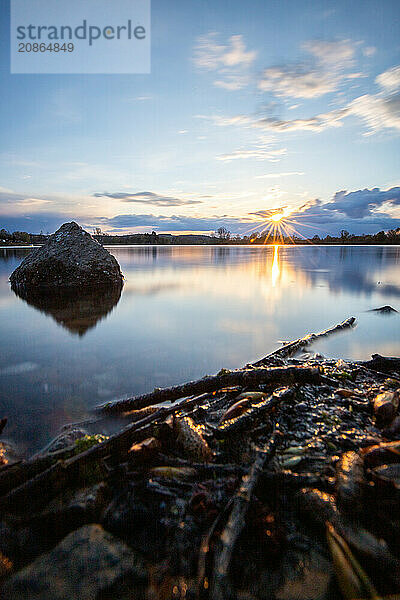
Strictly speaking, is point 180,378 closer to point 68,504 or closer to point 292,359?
point 292,359

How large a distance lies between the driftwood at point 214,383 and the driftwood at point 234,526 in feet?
3.90

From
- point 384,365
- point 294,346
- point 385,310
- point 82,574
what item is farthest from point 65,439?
point 385,310

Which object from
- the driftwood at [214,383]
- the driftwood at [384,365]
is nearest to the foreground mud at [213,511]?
the driftwood at [214,383]

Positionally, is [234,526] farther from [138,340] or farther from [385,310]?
A: [385,310]

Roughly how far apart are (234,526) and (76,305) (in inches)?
359

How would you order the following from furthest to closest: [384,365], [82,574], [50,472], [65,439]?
1. [384,365]
2. [65,439]
3. [50,472]
4. [82,574]

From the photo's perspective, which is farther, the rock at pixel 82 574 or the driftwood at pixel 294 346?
the driftwood at pixel 294 346

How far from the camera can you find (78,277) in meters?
12.5

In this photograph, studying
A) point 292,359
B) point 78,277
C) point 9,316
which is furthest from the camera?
point 78,277

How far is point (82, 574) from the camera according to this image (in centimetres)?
169

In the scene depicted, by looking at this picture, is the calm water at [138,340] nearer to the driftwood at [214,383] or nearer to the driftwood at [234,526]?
the driftwood at [214,383]

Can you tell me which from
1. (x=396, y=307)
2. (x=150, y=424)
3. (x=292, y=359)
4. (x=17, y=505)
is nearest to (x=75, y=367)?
(x=150, y=424)

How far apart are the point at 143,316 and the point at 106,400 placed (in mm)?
4808

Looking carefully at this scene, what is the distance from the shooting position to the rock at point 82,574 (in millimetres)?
1603
